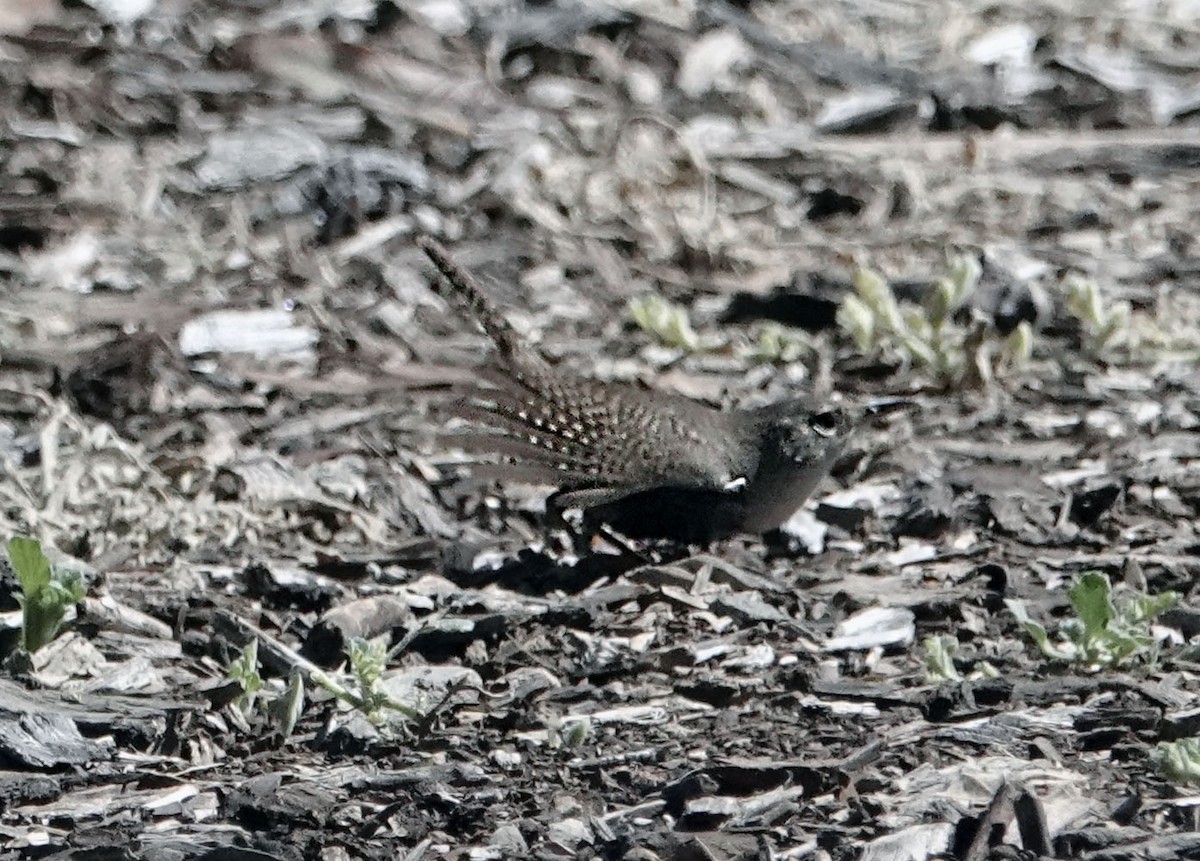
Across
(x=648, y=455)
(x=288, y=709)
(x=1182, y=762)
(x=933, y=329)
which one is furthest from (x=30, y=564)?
(x=933, y=329)

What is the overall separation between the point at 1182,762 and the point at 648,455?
1.82 meters

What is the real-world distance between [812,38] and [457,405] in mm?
3609

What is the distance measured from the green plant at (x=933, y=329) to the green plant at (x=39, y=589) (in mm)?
2635

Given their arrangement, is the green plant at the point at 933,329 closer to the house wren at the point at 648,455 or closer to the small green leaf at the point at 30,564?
the house wren at the point at 648,455

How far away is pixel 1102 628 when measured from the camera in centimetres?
396

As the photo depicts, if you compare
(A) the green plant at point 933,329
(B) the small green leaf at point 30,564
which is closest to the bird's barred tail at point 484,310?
(A) the green plant at point 933,329

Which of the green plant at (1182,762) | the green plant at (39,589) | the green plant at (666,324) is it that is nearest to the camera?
the green plant at (1182,762)

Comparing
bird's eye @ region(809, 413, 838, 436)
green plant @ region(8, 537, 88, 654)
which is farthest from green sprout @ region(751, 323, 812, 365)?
green plant @ region(8, 537, 88, 654)

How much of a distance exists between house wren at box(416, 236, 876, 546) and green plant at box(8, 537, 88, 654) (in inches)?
46.0

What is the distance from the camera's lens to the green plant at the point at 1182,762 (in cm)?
340

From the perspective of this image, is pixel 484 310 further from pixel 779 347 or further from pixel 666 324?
pixel 779 347

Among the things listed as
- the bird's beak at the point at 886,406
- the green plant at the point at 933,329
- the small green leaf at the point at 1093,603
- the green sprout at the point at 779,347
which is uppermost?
the small green leaf at the point at 1093,603

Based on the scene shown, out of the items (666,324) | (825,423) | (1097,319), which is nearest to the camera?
(825,423)

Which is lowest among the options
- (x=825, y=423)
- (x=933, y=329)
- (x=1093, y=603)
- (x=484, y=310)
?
(x=933, y=329)
